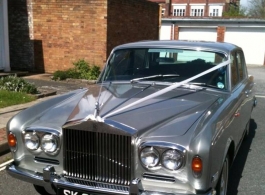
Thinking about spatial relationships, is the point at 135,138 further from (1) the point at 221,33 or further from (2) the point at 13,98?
(1) the point at 221,33

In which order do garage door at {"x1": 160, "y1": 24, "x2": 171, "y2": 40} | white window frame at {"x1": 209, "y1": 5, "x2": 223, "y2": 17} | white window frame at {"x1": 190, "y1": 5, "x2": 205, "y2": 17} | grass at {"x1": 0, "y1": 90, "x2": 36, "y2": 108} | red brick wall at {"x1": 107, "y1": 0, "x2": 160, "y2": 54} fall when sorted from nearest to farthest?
grass at {"x1": 0, "y1": 90, "x2": 36, "y2": 108}, red brick wall at {"x1": 107, "y1": 0, "x2": 160, "y2": 54}, garage door at {"x1": 160, "y1": 24, "x2": 171, "y2": 40}, white window frame at {"x1": 209, "y1": 5, "x2": 223, "y2": 17}, white window frame at {"x1": 190, "y1": 5, "x2": 205, "y2": 17}

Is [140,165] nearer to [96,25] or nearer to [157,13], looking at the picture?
[96,25]

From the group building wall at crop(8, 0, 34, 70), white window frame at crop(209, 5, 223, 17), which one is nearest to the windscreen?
building wall at crop(8, 0, 34, 70)

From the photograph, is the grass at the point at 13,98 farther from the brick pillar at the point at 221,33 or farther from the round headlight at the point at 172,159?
the brick pillar at the point at 221,33

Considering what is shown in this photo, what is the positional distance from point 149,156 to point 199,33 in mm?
23186

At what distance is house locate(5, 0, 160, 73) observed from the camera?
40.4ft

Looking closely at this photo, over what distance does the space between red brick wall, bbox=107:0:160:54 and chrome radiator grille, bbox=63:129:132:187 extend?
9842 millimetres

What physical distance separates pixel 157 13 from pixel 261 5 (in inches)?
1109

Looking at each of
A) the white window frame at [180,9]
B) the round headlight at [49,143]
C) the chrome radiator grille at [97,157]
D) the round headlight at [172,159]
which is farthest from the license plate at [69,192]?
the white window frame at [180,9]

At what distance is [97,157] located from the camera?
2811 millimetres

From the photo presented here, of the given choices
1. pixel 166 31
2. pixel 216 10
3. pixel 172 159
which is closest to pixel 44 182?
pixel 172 159

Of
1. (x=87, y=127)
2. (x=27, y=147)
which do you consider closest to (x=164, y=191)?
(x=87, y=127)

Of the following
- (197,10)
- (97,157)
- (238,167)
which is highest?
(197,10)

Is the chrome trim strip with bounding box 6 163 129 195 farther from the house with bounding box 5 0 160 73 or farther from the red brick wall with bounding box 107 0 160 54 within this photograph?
the red brick wall with bounding box 107 0 160 54
